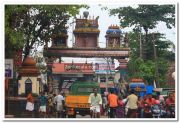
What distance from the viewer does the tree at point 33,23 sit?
20344mm

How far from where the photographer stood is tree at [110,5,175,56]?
30.1 metres

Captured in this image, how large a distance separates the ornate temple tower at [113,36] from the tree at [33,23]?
4.81 meters

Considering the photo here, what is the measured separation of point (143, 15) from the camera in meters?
31.1

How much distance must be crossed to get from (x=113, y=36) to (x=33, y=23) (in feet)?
24.1

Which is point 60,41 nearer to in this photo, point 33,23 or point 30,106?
point 33,23

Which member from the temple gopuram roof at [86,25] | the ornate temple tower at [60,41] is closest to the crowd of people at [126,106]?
the ornate temple tower at [60,41]

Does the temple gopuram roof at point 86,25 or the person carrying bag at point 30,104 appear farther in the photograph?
the temple gopuram roof at point 86,25

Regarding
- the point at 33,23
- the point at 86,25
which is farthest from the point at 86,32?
the point at 33,23

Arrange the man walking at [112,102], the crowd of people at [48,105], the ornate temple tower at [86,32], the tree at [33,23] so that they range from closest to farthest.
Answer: the man walking at [112,102] < the crowd of people at [48,105] < the tree at [33,23] < the ornate temple tower at [86,32]

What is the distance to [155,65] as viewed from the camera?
112 ft

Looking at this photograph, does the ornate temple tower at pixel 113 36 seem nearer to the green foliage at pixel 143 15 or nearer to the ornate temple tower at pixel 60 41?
the green foliage at pixel 143 15

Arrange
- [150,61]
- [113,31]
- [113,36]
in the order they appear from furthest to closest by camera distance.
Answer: [150,61] < [113,31] < [113,36]

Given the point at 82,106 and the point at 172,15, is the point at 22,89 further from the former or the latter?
the point at 172,15

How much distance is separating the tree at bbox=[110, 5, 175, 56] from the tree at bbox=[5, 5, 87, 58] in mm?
6690
